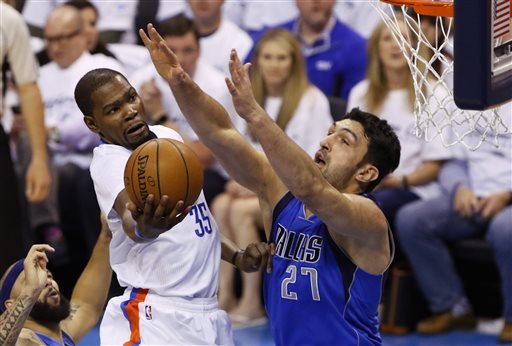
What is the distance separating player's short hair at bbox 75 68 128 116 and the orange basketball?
0.36 m

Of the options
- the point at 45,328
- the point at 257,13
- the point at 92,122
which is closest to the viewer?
the point at 92,122

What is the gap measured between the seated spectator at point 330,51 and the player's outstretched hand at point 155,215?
12.8 feet

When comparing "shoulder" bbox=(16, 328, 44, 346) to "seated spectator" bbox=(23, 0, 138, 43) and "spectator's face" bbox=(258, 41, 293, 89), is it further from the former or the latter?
"seated spectator" bbox=(23, 0, 138, 43)

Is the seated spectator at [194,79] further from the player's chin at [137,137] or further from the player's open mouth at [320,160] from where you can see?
the player's chin at [137,137]

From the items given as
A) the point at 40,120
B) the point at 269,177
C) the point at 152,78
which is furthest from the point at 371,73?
the point at 269,177

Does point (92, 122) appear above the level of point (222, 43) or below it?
above

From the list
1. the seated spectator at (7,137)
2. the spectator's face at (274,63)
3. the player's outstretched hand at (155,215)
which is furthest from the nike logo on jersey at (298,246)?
the spectator's face at (274,63)

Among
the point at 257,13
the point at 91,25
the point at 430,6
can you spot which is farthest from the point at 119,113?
the point at 257,13

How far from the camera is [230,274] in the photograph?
7.36 metres

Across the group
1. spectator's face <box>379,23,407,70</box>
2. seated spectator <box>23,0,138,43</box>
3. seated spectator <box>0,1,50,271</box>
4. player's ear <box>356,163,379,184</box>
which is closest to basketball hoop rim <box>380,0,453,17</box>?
player's ear <box>356,163,379,184</box>

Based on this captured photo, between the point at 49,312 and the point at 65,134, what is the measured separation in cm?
326

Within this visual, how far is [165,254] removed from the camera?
14.1 feet

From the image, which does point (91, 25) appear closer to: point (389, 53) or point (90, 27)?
point (90, 27)

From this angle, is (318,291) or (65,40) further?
(65,40)
